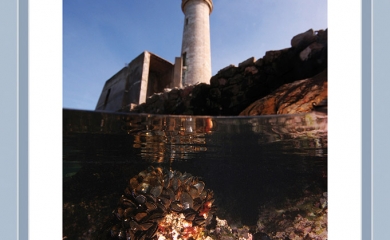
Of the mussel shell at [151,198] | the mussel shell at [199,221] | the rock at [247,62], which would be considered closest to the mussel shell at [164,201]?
the mussel shell at [151,198]

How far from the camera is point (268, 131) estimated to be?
308 centimetres

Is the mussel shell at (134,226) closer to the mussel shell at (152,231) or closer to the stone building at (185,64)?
the mussel shell at (152,231)

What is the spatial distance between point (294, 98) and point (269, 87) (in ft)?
2.31

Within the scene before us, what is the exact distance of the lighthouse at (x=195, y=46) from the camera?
408 inches

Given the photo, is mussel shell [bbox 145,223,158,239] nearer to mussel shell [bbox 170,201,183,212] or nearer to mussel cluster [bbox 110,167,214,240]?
mussel cluster [bbox 110,167,214,240]

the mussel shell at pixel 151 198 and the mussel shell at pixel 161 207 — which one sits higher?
the mussel shell at pixel 151 198

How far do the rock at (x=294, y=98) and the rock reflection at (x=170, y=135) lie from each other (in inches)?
38.0

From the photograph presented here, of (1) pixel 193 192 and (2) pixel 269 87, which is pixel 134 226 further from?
(2) pixel 269 87

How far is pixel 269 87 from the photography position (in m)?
3.30

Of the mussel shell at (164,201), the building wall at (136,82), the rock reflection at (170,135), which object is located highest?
the building wall at (136,82)
